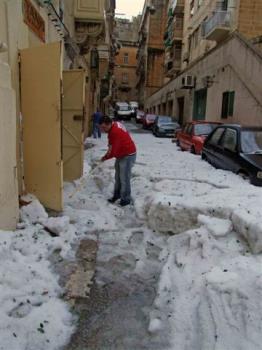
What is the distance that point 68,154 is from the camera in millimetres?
8039

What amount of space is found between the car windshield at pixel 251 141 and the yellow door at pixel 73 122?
11.0ft

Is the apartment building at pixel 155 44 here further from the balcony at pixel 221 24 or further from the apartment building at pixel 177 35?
the balcony at pixel 221 24

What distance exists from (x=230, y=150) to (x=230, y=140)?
32cm

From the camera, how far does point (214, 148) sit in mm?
8406

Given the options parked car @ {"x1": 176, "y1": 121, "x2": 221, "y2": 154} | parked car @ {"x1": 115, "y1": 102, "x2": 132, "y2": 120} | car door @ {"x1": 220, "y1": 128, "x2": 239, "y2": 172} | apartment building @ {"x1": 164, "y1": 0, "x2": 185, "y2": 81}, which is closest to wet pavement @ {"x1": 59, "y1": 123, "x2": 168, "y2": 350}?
car door @ {"x1": 220, "y1": 128, "x2": 239, "y2": 172}

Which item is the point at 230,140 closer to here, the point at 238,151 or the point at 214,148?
the point at 238,151

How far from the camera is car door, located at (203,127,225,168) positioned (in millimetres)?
8047

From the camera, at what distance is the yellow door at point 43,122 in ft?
17.1

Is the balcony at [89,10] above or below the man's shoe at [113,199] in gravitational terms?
above

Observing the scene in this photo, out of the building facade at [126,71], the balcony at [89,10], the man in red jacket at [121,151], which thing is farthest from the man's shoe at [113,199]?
the building facade at [126,71]

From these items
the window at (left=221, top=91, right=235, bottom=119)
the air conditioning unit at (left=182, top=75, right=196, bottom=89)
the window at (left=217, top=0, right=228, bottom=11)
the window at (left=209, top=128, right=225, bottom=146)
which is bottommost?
the window at (left=209, top=128, right=225, bottom=146)

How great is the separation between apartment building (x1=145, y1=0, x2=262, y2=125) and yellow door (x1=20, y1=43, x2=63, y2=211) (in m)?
10.7

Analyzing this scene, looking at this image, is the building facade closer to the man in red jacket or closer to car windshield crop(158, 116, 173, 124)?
car windshield crop(158, 116, 173, 124)

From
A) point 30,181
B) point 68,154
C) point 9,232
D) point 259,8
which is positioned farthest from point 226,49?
point 9,232
